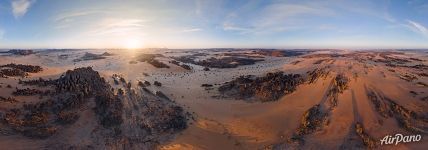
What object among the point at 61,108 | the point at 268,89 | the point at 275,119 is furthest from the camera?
the point at 268,89

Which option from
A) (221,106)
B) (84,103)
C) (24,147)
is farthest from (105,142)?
(221,106)

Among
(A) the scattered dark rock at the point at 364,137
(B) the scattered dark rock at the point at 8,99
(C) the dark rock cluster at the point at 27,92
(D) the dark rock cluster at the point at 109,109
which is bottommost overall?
(A) the scattered dark rock at the point at 364,137

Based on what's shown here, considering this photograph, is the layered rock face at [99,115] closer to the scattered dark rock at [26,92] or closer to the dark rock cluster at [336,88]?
the scattered dark rock at [26,92]

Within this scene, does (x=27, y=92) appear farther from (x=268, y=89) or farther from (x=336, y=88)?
(x=336, y=88)

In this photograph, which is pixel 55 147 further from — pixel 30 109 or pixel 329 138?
pixel 329 138

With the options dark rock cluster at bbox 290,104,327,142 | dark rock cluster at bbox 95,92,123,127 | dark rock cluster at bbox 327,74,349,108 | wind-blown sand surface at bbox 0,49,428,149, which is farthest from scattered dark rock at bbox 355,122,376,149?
dark rock cluster at bbox 95,92,123,127

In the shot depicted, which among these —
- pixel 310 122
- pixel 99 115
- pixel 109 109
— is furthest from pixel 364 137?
pixel 99 115

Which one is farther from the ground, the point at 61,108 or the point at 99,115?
the point at 61,108

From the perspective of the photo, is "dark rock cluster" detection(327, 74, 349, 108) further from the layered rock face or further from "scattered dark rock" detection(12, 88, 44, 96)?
"scattered dark rock" detection(12, 88, 44, 96)

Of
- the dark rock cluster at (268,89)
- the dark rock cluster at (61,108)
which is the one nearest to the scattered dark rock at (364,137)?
the dark rock cluster at (268,89)

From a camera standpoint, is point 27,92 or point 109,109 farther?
point 27,92

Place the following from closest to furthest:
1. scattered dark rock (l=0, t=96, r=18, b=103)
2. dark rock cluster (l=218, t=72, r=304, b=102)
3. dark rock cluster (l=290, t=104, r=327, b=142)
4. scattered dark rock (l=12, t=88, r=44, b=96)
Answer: dark rock cluster (l=290, t=104, r=327, b=142), scattered dark rock (l=0, t=96, r=18, b=103), scattered dark rock (l=12, t=88, r=44, b=96), dark rock cluster (l=218, t=72, r=304, b=102)

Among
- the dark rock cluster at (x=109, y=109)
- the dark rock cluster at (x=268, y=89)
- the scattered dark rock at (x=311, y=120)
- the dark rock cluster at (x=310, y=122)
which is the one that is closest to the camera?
the dark rock cluster at (x=310, y=122)
